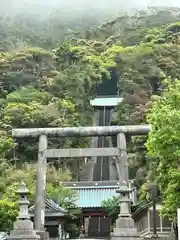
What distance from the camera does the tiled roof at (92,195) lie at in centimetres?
3369

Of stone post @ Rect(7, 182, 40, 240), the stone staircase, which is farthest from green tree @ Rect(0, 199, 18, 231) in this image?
the stone staircase

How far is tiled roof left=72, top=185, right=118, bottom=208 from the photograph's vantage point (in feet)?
111

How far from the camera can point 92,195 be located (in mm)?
35219

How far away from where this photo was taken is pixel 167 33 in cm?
6531

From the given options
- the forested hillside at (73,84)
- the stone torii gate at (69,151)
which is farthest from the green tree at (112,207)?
the stone torii gate at (69,151)

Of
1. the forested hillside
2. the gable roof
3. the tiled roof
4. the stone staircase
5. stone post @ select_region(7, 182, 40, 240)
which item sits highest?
the forested hillside

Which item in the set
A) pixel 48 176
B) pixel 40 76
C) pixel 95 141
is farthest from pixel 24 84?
pixel 48 176

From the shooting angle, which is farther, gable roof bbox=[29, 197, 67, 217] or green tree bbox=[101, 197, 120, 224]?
green tree bbox=[101, 197, 120, 224]

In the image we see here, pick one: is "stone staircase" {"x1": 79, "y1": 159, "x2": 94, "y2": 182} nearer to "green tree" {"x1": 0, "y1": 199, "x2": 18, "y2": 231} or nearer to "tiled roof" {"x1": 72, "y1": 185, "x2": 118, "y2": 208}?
"tiled roof" {"x1": 72, "y1": 185, "x2": 118, "y2": 208}

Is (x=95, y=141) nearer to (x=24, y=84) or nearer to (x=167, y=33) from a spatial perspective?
(x=24, y=84)

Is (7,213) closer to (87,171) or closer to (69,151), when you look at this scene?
(69,151)

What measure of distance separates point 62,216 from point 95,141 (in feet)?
76.0

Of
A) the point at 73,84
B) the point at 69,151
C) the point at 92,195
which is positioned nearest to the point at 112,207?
the point at 92,195

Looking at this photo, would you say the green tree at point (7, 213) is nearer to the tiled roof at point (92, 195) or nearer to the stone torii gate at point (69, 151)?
the stone torii gate at point (69, 151)
